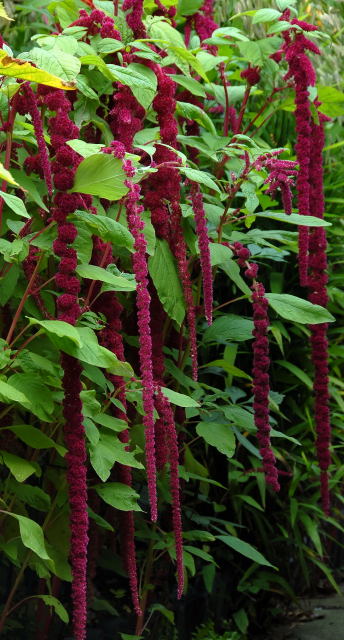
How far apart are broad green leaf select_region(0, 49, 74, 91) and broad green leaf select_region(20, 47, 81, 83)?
12cm

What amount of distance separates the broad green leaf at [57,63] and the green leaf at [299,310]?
0.68 metres

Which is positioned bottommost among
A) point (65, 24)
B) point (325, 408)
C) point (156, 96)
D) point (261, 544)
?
point (261, 544)

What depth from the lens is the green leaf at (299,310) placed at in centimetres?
178

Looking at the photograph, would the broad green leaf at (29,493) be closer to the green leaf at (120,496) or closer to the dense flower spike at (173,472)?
the green leaf at (120,496)

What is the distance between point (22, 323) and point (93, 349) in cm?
59

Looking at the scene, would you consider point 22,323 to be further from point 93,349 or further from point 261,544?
point 261,544

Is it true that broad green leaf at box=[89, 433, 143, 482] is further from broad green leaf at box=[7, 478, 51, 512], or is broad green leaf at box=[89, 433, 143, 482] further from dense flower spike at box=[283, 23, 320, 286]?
dense flower spike at box=[283, 23, 320, 286]

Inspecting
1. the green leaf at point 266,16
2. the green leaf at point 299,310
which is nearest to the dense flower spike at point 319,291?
the green leaf at point 299,310

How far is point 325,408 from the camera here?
77.1 inches

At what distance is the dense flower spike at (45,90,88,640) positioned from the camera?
1267 millimetres

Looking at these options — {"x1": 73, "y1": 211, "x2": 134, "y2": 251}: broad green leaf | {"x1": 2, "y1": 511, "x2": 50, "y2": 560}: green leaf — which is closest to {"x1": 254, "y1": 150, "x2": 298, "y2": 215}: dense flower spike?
{"x1": 73, "y1": 211, "x2": 134, "y2": 251}: broad green leaf

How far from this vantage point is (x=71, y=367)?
1313 millimetres

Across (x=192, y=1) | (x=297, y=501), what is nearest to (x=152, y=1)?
(x=192, y=1)

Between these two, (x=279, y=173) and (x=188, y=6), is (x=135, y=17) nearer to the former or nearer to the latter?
(x=279, y=173)
